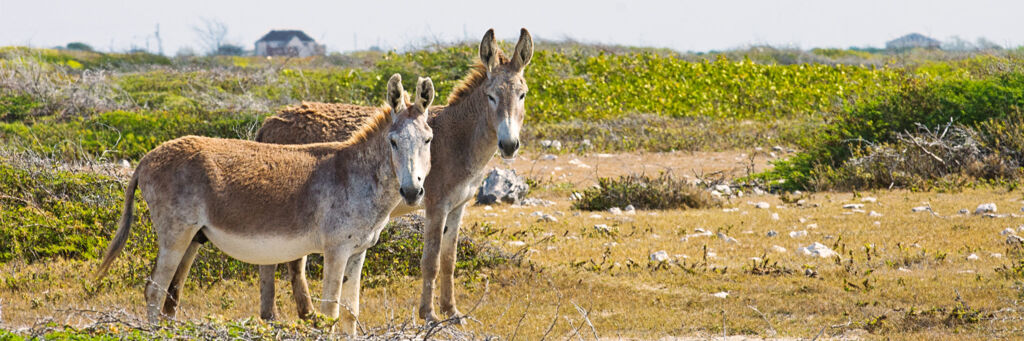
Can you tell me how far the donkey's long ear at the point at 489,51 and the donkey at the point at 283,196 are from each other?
140 centimetres

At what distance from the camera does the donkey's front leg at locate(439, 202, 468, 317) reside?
288 inches

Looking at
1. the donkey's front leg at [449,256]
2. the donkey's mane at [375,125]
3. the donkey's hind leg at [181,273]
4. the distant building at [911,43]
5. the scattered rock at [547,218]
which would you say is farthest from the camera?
the distant building at [911,43]

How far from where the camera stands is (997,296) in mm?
7418

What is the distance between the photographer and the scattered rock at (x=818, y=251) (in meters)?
9.13

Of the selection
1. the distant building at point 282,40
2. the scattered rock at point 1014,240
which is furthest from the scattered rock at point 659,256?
the distant building at point 282,40

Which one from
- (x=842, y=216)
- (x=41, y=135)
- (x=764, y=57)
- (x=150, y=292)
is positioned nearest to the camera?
(x=150, y=292)

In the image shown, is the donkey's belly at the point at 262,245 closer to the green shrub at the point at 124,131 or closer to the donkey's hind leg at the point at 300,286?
the donkey's hind leg at the point at 300,286

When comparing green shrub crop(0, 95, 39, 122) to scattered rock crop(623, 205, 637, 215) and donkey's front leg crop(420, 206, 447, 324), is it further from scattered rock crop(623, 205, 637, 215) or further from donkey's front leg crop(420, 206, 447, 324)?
donkey's front leg crop(420, 206, 447, 324)

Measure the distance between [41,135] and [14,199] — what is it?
6.86 meters

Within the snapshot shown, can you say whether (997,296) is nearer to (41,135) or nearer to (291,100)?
(41,135)

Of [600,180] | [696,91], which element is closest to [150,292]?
[600,180]

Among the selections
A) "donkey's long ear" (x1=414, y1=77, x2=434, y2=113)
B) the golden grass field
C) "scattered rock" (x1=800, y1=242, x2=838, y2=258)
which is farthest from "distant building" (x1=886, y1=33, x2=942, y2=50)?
"donkey's long ear" (x1=414, y1=77, x2=434, y2=113)

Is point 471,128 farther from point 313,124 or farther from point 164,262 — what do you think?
point 164,262

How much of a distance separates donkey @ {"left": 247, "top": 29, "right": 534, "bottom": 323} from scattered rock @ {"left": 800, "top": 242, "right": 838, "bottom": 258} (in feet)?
12.9
